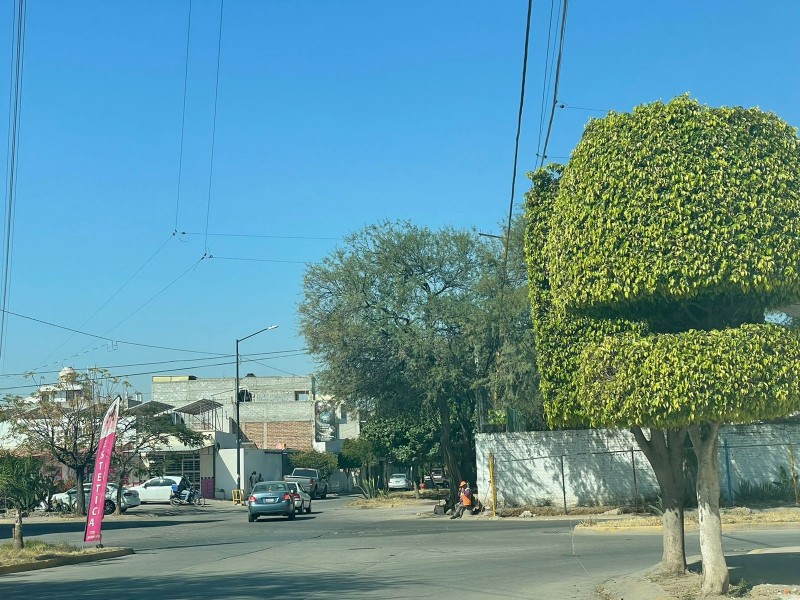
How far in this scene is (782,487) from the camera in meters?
29.4

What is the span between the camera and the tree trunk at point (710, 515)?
10.9 m

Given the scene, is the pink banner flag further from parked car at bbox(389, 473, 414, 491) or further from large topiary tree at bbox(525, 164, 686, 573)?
parked car at bbox(389, 473, 414, 491)

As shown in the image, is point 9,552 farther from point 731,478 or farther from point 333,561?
point 731,478

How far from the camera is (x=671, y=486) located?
1306 centimetres

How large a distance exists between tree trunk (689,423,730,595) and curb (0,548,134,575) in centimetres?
1394

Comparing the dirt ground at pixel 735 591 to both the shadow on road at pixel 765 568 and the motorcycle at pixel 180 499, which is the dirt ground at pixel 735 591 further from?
the motorcycle at pixel 180 499

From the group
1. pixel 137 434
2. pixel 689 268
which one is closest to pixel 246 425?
pixel 137 434

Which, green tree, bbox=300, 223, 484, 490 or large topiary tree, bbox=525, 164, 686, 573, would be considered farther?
green tree, bbox=300, 223, 484, 490

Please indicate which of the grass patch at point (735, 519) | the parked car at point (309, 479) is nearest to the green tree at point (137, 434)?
the parked car at point (309, 479)

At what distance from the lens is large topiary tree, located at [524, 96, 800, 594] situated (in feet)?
32.8

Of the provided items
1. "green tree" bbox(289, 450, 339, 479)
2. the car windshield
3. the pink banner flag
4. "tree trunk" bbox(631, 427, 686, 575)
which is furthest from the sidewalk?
"green tree" bbox(289, 450, 339, 479)

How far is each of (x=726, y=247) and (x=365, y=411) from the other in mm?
28188

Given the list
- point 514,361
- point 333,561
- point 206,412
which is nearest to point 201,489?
point 206,412

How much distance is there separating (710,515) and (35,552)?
15476 mm
